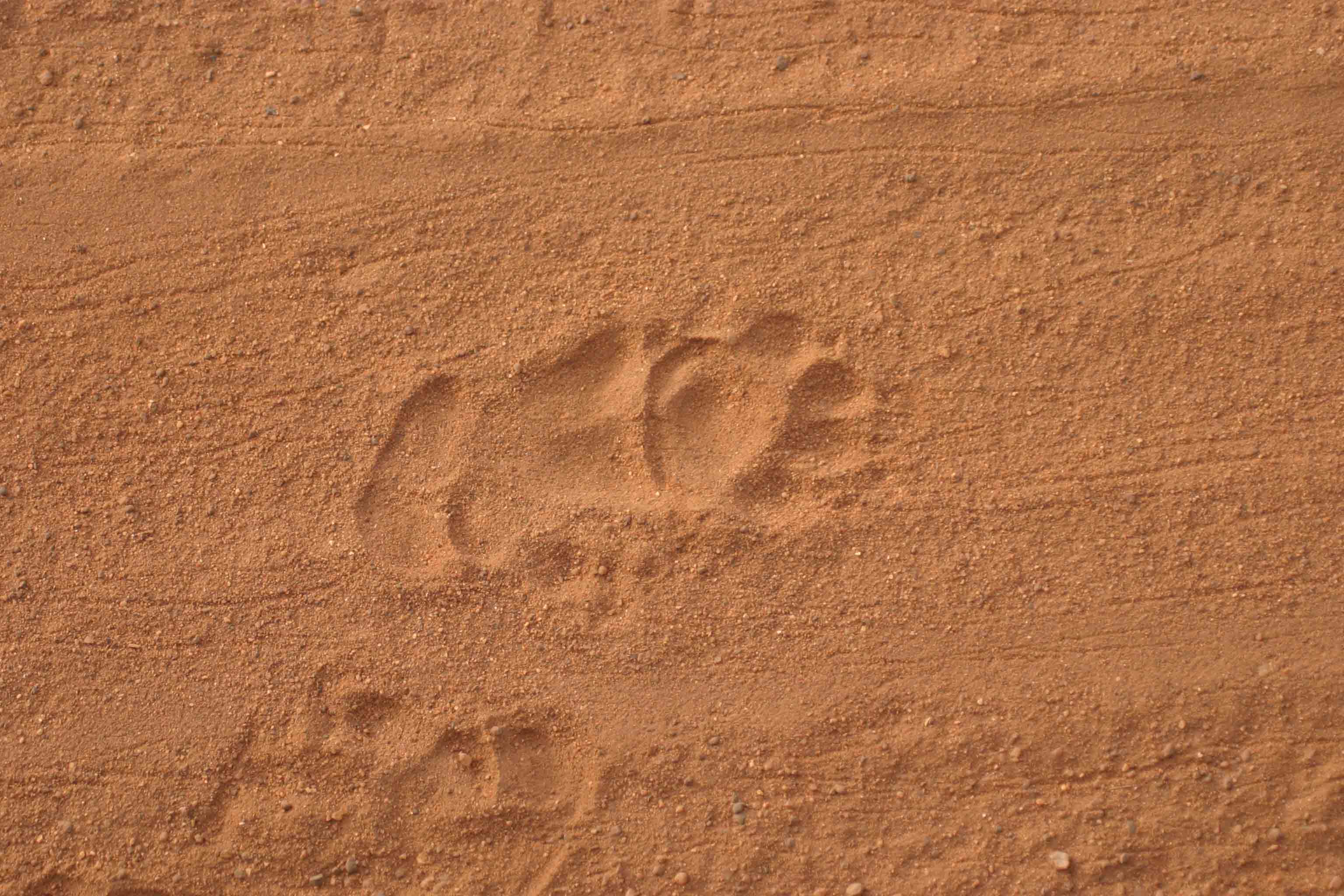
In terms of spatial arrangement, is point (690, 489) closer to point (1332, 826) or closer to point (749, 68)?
point (749, 68)

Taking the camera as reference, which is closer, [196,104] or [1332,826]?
[1332,826]

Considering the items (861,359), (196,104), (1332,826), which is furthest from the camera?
(196,104)

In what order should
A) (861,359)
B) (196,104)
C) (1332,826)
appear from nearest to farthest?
(1332,826)
(861,359)
(196,104)

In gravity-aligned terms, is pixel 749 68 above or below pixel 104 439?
above

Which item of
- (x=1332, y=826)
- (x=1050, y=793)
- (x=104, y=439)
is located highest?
(x=104, y=439)

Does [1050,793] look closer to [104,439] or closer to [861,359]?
[861,359]

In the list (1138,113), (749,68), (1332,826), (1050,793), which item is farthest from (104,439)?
(1332,826)
